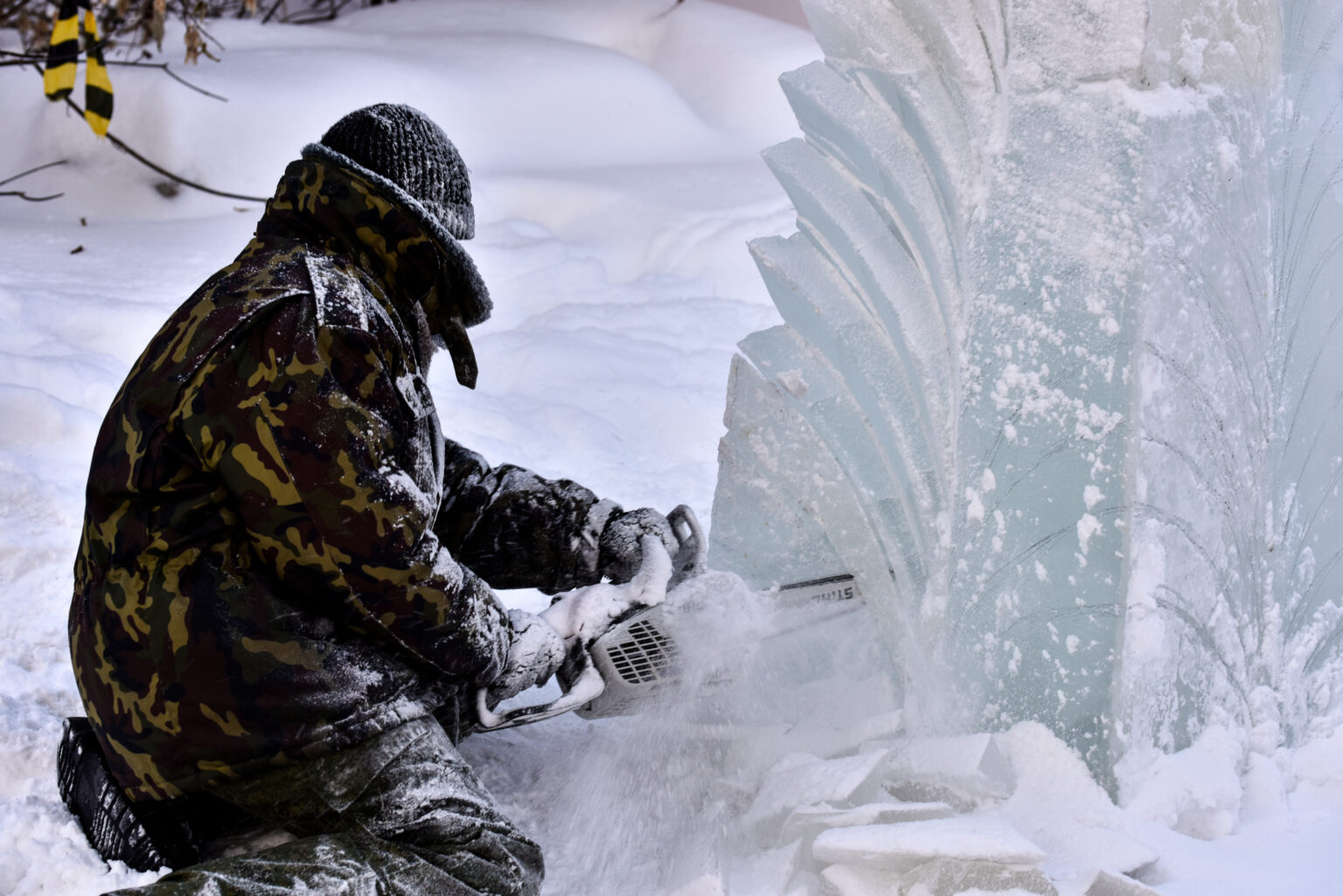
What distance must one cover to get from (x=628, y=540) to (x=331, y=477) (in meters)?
0.71

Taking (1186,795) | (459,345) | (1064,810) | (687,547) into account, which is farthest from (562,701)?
(1186,795)

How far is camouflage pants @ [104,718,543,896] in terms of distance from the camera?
1.46 meters

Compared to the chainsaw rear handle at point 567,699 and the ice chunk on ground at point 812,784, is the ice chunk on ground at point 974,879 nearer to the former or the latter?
the ice chunk on ground at point 812,784

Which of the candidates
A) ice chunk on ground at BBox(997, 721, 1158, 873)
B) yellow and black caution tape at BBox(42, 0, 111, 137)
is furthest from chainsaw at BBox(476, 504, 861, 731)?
yellow and black caution tape at BBox(42, 0, 111, 137)

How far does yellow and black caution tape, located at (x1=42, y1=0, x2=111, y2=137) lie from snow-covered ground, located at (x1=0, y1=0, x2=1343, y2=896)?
0.59 m

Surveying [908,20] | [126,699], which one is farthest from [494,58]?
[126,699]

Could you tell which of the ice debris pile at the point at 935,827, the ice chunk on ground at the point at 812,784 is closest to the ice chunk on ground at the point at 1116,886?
the ice debris pile at the point at 935,827

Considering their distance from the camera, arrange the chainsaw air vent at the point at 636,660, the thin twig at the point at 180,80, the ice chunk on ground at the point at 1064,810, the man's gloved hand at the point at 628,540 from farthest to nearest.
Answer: the thin twig at the point at 180,80 → the man's gloved hand at the point at 628,540 → the chainsaw air vent at the point at 636,660 → the ice chunk on ground at the point at 1064,810

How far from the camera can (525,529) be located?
7.08 ft

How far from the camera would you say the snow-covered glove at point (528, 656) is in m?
1.77

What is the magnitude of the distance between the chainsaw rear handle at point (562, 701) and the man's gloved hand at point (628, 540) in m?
0.25

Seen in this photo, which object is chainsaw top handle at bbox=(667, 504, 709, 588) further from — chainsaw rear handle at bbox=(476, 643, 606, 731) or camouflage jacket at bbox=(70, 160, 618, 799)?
camouflage jacket at bbox=(70, 160, 618, 799)

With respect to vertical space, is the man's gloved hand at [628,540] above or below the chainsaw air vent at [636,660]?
above

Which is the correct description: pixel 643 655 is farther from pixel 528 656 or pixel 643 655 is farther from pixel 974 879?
pixel 974 879
